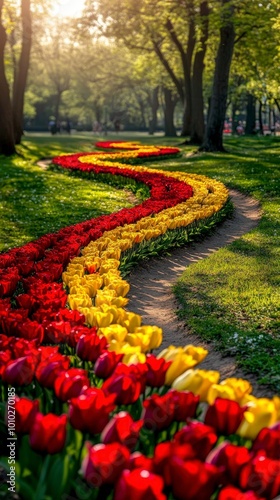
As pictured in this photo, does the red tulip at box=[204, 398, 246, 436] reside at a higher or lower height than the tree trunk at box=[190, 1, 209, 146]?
lower

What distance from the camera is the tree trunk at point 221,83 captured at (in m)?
22.4

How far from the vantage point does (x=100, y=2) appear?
105 feet

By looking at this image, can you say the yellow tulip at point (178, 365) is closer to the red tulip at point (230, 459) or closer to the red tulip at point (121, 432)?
the red tulip at point (121, 432)

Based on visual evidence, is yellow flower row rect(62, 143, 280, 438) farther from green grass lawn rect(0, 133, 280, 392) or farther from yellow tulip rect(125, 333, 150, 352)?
green grass lawn rect(0, 133, 280, 392)

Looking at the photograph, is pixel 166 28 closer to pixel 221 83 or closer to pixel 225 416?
pixel 221 83

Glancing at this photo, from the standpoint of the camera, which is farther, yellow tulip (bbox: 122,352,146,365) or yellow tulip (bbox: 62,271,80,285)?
yellow tulip (bbox: 62,271,80,285)

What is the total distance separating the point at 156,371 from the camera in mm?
3033

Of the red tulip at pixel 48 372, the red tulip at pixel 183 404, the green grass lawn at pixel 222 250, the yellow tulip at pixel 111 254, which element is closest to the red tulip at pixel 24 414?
the red tulip at pixel 48 372

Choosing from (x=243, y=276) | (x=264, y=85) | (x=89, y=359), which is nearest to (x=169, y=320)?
(x=243, y=276)

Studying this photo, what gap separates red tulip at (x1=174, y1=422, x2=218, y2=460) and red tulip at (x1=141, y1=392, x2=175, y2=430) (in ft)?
0.79

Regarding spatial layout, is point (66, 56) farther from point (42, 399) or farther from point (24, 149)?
point (42, 399)

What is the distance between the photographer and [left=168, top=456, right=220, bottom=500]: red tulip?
85.0 inches

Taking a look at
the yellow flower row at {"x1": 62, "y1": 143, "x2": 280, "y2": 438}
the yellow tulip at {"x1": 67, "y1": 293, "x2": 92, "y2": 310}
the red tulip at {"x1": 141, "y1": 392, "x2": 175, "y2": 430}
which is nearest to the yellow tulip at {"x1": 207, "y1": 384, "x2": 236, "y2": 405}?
the yellow flower row at {"x1": 62, "y1": 143, "x2": 280, "y2": 438}

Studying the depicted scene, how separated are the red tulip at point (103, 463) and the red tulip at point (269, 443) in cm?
56
